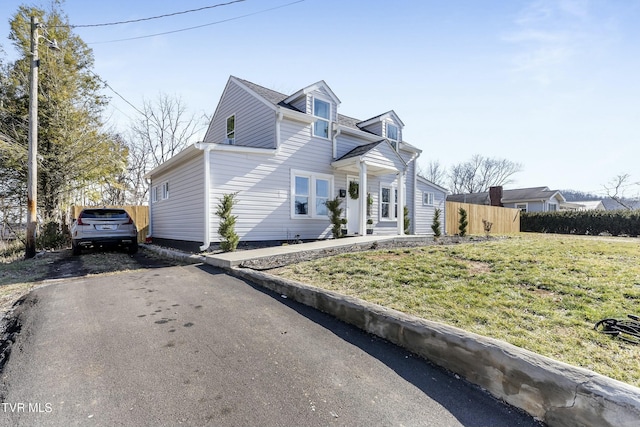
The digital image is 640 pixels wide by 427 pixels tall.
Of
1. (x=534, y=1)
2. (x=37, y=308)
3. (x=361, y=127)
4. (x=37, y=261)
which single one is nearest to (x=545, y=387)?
(x=37, y=308)

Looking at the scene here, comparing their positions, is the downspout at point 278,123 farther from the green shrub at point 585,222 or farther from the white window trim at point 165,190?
the green shrub at point 585,222

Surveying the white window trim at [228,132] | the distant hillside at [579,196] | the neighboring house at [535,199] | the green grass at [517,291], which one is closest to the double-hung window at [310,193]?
Answer: the white window trim at [228,132]

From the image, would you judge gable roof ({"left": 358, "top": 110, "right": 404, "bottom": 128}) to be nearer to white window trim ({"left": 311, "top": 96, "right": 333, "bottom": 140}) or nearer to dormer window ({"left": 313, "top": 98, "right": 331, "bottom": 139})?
white window trim ({"left": 311, "top": 96, "right": 333, "bottom": 140})

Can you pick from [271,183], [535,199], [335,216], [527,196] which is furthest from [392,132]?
[527,196]

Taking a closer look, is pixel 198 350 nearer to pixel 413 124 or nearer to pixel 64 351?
pixel 64 351

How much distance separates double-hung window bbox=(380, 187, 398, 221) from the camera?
532 inches

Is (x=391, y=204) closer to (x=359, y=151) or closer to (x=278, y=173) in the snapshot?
(x=359, y=151)

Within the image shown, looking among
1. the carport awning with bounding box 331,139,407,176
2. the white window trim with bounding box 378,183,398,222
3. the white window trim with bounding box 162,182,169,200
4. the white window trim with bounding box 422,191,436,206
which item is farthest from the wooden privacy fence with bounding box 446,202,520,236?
the white window trim with bounding box 162,182,169,200

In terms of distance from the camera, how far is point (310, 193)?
11.1 m

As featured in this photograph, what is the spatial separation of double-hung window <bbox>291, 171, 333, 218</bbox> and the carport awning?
2.78ft

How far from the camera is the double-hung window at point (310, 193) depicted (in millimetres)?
10763

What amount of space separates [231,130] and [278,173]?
421cm

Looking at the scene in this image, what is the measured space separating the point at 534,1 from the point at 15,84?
1932cm

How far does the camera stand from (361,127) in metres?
14.2
